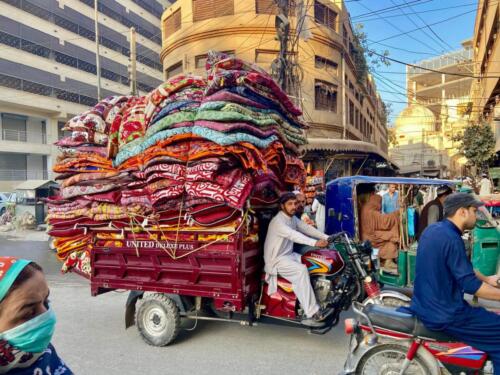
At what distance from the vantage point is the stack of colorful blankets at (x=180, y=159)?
12.9 ft

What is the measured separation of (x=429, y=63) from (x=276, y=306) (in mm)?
68492

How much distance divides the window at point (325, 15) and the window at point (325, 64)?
1.78m

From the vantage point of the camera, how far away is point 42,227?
16.1 metres

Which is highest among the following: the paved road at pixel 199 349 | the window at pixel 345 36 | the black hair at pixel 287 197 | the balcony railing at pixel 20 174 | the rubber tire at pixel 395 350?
the window at pixel 345 36

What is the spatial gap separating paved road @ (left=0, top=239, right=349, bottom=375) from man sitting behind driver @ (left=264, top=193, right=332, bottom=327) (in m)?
0.47

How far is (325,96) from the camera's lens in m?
20.5

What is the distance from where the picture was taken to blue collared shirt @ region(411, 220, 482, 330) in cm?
259

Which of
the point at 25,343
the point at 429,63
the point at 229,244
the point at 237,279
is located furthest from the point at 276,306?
the point at 429,63

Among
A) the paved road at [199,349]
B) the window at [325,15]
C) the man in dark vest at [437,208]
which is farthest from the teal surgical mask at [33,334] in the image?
the window at [325,15]

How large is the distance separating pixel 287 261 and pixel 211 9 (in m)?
18.0

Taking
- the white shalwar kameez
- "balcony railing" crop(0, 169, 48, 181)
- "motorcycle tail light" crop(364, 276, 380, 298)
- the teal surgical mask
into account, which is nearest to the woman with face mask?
the teal surgical mask

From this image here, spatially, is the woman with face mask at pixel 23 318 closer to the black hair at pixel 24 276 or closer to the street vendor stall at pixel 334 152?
the black hair at pixel 24 276

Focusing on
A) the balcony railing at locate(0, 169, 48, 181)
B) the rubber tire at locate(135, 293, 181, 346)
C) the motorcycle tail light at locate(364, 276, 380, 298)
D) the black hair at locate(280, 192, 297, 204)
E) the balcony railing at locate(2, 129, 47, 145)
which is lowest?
the rubber tire at locate(135, 293, 181, 346)

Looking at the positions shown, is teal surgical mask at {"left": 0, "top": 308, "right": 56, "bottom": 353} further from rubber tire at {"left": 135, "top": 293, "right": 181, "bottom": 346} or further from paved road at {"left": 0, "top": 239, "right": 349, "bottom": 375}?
rubber tire at {"left": 135, "top": 293, "right": 181, "bottom": 346}
